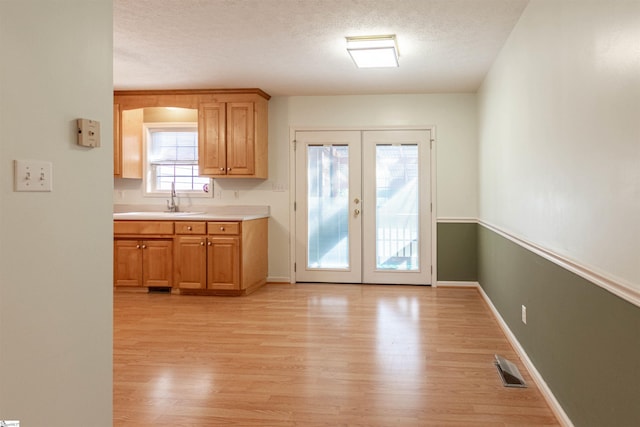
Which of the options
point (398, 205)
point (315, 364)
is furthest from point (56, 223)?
point (398, 205)

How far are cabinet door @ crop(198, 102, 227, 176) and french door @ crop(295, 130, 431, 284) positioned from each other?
95 cm

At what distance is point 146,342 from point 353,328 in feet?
5.46

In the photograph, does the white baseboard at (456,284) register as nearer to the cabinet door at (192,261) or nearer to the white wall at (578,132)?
the white wall at (578,132)

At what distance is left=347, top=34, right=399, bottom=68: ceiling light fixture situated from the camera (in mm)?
3780

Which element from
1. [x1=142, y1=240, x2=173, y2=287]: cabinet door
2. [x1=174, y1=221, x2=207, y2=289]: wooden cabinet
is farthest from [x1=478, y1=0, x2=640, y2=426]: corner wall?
[x1=142, y1=240, x2=173, y2=287]: cabinet door

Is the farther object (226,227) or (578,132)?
(226,227)

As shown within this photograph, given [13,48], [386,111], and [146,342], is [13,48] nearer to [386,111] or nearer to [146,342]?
[146,342]

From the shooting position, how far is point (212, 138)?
5.68m

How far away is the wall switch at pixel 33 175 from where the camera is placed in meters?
1.57

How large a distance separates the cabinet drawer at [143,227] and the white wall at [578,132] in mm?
3617

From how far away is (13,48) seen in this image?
1.56m

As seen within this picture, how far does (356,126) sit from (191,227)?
7.70 ft

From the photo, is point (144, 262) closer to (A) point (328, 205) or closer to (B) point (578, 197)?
(A) point (328, 205)

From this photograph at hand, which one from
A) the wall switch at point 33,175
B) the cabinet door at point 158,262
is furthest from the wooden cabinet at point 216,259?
the wall switch at point 33,175
